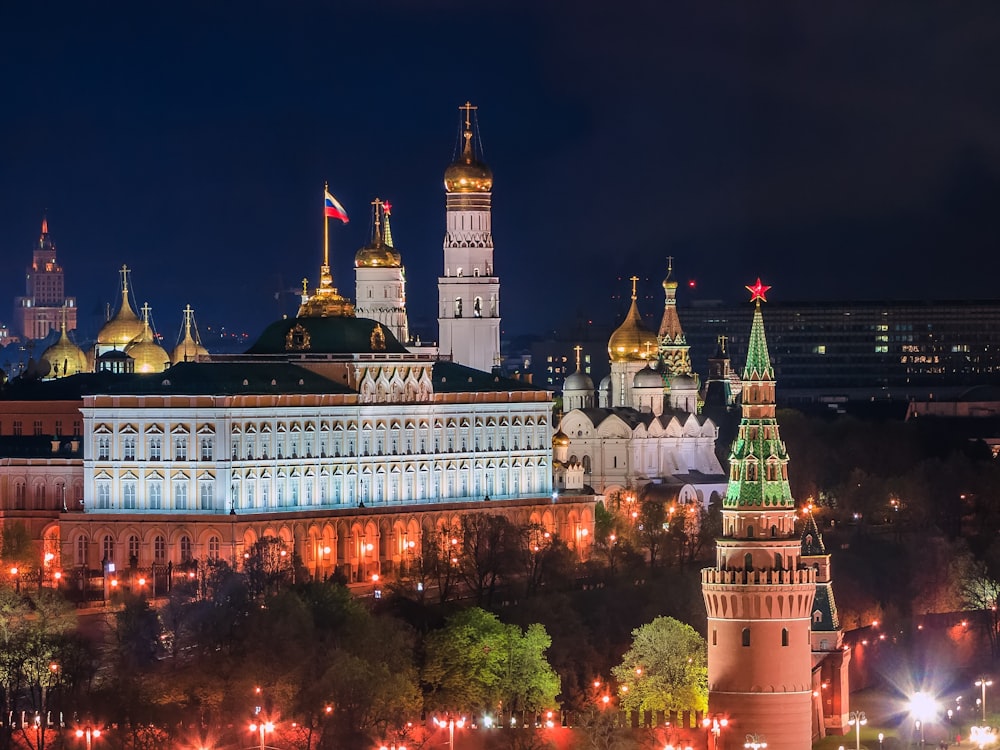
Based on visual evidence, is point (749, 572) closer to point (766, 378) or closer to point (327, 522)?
point (766, 378)

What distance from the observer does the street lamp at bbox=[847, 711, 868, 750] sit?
165500mm

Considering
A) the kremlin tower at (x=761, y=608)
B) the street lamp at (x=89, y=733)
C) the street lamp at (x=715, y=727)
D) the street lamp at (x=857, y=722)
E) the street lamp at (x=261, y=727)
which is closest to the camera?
the street lamp at (x=89, y=733)

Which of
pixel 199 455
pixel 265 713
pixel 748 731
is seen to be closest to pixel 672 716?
pixel 748 731

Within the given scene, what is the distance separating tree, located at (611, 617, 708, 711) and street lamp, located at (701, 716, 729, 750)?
16.8ft

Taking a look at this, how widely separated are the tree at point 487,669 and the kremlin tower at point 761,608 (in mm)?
8599

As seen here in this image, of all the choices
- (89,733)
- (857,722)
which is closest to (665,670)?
(857,722)

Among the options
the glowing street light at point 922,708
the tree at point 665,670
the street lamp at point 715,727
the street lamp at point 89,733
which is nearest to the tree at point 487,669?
the tree at point 665,670

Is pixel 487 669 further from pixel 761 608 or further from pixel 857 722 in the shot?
pixel 857 722

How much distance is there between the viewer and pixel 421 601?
179625 millimetres

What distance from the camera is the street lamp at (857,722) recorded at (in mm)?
165500

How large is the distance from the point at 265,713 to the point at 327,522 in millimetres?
45842

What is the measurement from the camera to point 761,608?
159m

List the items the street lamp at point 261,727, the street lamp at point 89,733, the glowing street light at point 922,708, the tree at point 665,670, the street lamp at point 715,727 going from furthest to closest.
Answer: the glowing street light at point 922,708
the tree at point 665,670
the street lamp at point 715,727
the street lamp at point 261,727
the street lamp at point 89,733

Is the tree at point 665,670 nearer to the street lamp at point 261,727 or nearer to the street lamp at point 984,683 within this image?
the street lamp at point 984,683
